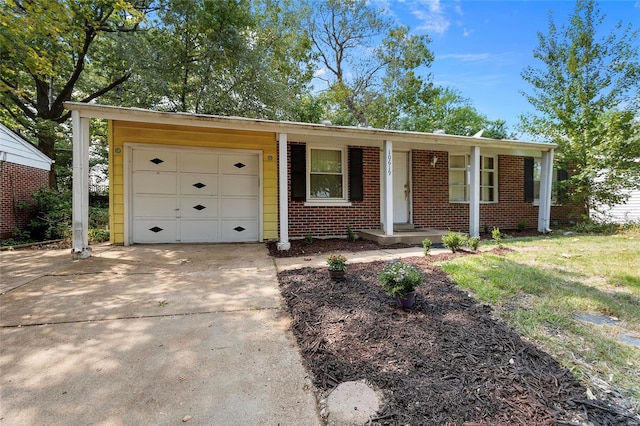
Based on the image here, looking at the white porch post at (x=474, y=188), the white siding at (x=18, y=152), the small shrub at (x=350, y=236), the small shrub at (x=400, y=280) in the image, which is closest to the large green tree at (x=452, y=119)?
the white porch post at (x=474, y=188)

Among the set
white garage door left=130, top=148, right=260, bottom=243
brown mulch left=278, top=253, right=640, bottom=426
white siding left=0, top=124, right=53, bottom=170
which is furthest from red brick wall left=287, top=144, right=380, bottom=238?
white siding left=0, top=124, right=53, bottom=170

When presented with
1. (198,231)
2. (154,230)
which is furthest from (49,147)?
(198,231)

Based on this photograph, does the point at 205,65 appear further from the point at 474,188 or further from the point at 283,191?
the point at 474,188

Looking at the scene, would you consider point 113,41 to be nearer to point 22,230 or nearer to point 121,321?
point 22,230

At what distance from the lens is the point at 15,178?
988cm

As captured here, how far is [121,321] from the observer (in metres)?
2.81

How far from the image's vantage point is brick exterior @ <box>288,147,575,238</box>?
24.9 ft

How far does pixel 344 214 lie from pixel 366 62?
43.2ft

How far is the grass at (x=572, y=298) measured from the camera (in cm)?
197

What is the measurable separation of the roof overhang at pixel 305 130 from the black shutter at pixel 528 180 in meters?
0.89

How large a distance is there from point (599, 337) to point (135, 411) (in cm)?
327

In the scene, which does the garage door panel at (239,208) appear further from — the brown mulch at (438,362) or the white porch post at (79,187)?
the brown mulch at (438,362)

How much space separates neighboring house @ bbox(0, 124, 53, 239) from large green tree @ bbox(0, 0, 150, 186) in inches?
57.3

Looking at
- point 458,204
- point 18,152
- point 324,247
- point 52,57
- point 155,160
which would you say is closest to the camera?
point 324,247
